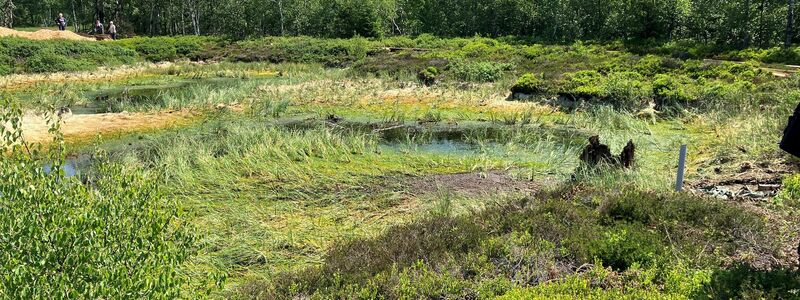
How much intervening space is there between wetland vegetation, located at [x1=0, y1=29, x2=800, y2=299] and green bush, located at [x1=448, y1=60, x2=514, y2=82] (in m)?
1.46

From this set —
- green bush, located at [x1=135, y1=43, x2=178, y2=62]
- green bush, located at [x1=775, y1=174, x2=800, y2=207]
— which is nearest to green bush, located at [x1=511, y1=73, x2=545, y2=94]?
green bush, located at [x1=775, y1=174, x2=800, y2=207]

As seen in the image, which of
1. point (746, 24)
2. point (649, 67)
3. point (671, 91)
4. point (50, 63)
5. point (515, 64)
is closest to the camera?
point (671, 91)

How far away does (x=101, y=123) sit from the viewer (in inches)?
693

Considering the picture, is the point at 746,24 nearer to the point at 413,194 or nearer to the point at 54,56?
the point at 413,194

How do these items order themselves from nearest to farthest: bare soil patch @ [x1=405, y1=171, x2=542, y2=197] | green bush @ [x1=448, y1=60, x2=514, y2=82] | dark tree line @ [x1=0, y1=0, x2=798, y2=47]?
1. bare soil patch @ [x1=405, y1=171, x2=542, y2=197]
2. green bush @ [x1=448, y1=60, x2=514, y2=82]
3. dark tree line @ [x1=0, y1=0, x2=798, y2=47]

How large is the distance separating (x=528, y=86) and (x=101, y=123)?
14.8 metres

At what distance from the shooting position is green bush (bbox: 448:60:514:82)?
26.2 m

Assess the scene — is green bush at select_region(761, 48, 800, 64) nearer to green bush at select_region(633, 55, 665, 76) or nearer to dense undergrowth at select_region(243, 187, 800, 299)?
green bush at select_region(633, 55, 665, 76)

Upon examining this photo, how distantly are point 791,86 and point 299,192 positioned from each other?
1438 cm

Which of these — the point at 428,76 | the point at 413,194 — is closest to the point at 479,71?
the point at 428,76

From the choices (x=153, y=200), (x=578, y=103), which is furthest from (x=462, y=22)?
(x=153, y=200)

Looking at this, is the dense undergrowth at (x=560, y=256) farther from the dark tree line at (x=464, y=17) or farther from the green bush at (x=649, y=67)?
the dark tree line at (x=464, y=17)

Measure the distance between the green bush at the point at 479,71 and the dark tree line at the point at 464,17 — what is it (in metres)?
19.8

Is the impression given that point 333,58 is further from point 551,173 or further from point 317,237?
point 317,237
